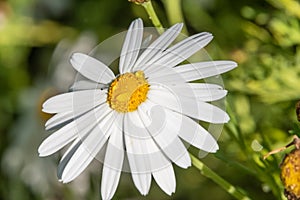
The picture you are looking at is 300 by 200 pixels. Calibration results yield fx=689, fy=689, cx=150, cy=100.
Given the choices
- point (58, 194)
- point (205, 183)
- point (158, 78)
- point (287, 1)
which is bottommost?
point (205, 183)

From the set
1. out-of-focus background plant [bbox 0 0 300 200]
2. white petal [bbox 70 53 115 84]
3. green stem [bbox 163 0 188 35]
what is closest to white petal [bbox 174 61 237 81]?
white petal [bbox 70 53 115 84]

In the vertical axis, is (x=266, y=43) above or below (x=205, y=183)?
above

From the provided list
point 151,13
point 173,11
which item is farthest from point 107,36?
point 151,13

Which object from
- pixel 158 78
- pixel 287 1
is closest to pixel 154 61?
pixel 158 78

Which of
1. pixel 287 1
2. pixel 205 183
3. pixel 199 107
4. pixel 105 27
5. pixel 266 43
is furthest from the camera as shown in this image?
pixel 105 27

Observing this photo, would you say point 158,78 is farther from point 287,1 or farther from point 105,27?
point 105,27

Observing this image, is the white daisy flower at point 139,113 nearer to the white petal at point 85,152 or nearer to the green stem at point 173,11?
the white petal at point 85,152

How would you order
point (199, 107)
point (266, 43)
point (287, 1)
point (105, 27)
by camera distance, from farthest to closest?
point (105, 27) < point (266, 43) < point (287, 1) < point (199, 107)

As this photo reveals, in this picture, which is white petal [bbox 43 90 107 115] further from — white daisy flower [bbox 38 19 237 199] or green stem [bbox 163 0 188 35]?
green stem [bbox 163 0 188 35]
